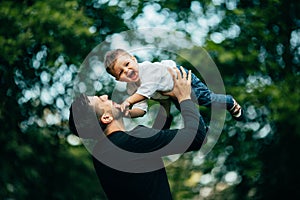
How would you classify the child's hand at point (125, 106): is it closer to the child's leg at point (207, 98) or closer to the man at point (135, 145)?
the man at point (135, 145)

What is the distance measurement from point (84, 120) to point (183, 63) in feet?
16.0

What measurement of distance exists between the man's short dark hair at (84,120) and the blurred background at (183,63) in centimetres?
454

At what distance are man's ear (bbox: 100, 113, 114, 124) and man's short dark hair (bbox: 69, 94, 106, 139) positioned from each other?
2cm

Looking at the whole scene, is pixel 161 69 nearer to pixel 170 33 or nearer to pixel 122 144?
pixel 122 144

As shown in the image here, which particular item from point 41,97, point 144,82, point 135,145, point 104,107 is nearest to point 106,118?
point 104,107

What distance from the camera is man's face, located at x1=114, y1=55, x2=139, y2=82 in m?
2.52

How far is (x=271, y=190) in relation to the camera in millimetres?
7895

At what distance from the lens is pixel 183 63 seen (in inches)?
278

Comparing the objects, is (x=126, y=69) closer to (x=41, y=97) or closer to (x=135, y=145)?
(x=135, y=145)

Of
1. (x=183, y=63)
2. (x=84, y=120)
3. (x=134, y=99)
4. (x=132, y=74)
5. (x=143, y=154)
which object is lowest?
(x=143, y=154)

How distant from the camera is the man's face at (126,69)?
8.25ft

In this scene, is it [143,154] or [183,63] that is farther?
[183,63]

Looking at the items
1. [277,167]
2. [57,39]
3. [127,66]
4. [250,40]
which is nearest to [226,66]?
[250,40]

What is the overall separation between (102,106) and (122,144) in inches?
7.4
